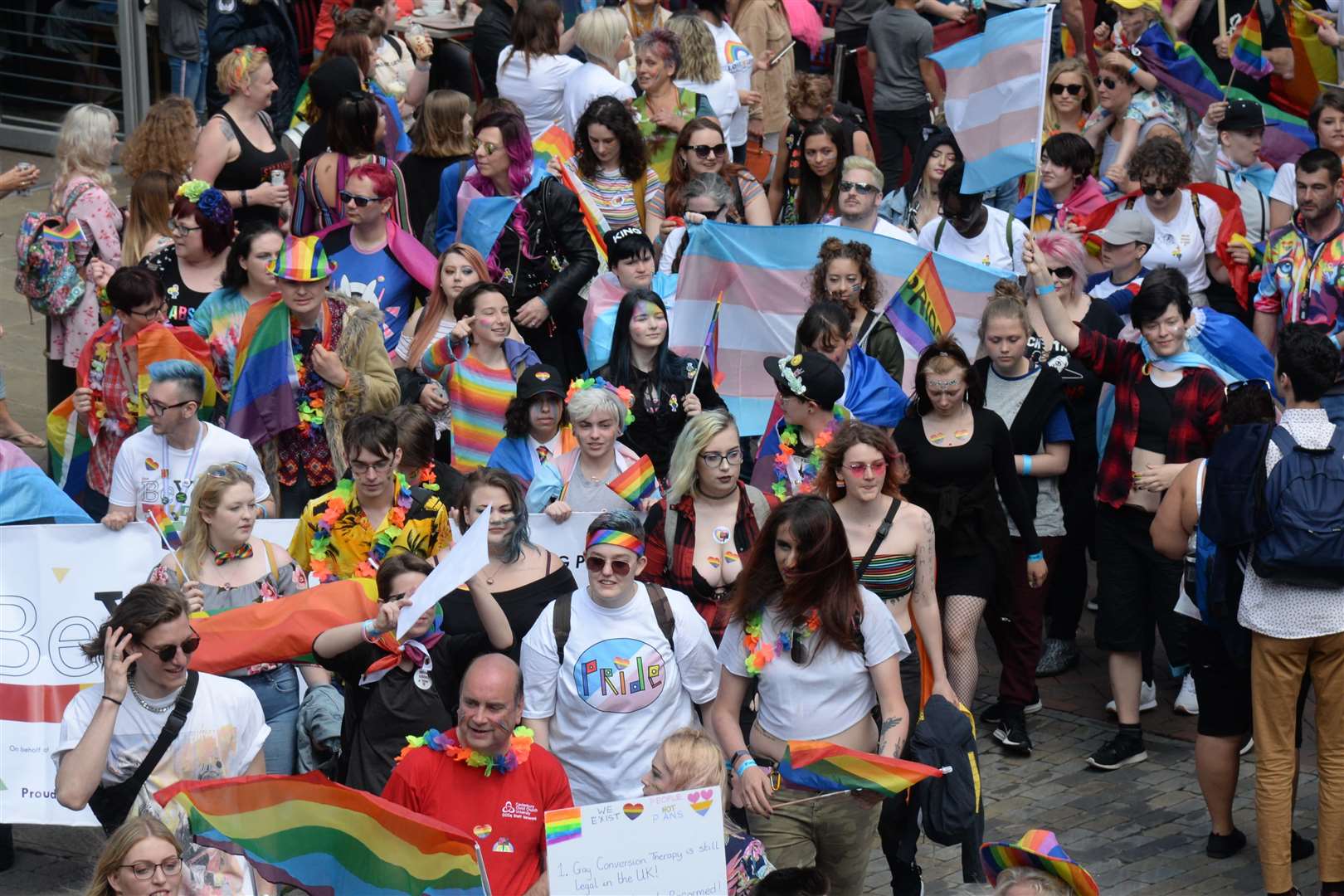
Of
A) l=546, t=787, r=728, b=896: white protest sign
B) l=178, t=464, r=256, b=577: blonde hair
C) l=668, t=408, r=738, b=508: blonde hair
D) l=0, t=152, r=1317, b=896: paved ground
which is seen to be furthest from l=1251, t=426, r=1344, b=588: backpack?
l=178, t=464, r=256, b=577: blonde hair

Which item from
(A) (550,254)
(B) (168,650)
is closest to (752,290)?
(A) (550,254)

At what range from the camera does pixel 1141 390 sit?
8.63 metres

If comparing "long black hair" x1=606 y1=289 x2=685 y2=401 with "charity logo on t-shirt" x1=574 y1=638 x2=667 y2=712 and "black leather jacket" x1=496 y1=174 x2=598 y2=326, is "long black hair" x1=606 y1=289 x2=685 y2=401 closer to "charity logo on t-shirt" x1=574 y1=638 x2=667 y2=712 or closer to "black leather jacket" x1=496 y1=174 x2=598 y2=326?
"black leather jacket" x1=496 y1=174 x2=598 y2=326

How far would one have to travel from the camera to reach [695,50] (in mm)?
11766

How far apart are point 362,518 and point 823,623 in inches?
84.9

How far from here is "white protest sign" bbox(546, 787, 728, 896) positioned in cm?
557

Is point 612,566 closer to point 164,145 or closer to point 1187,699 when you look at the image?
point 1187,699

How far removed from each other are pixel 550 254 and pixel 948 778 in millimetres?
4319

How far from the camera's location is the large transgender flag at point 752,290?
990 cm

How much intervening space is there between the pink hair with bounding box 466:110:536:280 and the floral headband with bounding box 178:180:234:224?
1377 millimetres

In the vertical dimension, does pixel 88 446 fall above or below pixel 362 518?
below

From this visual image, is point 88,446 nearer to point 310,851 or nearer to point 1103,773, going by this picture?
point 310,851

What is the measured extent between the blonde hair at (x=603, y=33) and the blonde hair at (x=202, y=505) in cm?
515

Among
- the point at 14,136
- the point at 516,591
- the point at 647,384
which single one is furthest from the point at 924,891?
the point at 14,136
